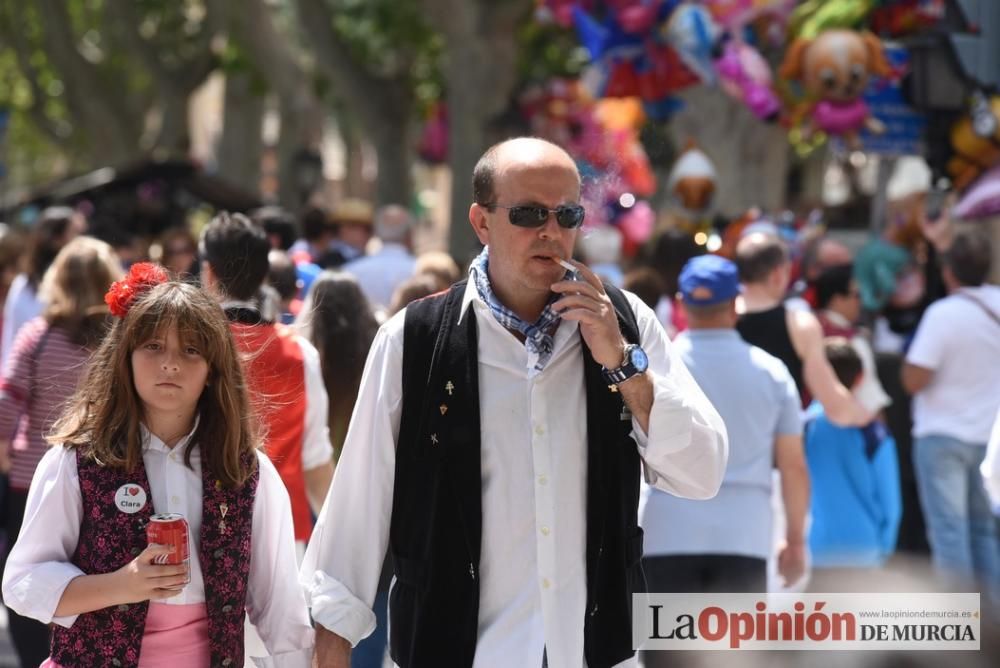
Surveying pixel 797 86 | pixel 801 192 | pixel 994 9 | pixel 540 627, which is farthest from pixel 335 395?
pixel 801 192

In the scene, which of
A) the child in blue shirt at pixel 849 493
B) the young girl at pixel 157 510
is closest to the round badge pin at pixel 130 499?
the young girl at pixel 157 510

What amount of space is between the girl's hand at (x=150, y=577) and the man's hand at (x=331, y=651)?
0.34m

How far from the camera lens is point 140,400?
372 centimetres

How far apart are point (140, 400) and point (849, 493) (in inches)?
151

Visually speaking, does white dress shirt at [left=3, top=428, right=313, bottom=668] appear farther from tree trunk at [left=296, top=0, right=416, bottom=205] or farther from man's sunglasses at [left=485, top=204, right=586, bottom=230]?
tree trunk at [left=296, top=0, right=416, bottom=205]

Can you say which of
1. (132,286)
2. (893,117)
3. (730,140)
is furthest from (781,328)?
(730,140)

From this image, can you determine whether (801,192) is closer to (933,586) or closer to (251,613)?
(933,586)

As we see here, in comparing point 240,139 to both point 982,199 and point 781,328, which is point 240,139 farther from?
point 781,328

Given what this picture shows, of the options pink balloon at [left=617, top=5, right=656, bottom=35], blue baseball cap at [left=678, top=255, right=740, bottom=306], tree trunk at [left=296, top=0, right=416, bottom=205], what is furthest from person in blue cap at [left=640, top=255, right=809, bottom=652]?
tree trunk at [left=296, top=0, right=416, bottom=205]

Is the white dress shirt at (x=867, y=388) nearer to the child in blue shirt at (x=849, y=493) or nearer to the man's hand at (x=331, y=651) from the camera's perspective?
the child in blue shirt at (x=849, y=493)

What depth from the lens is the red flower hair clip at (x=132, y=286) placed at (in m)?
3.79

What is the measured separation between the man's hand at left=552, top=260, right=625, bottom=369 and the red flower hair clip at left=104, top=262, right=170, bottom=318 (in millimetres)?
1122

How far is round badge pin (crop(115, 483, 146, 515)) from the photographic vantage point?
3.51 metres

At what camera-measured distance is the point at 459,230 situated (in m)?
15.3
